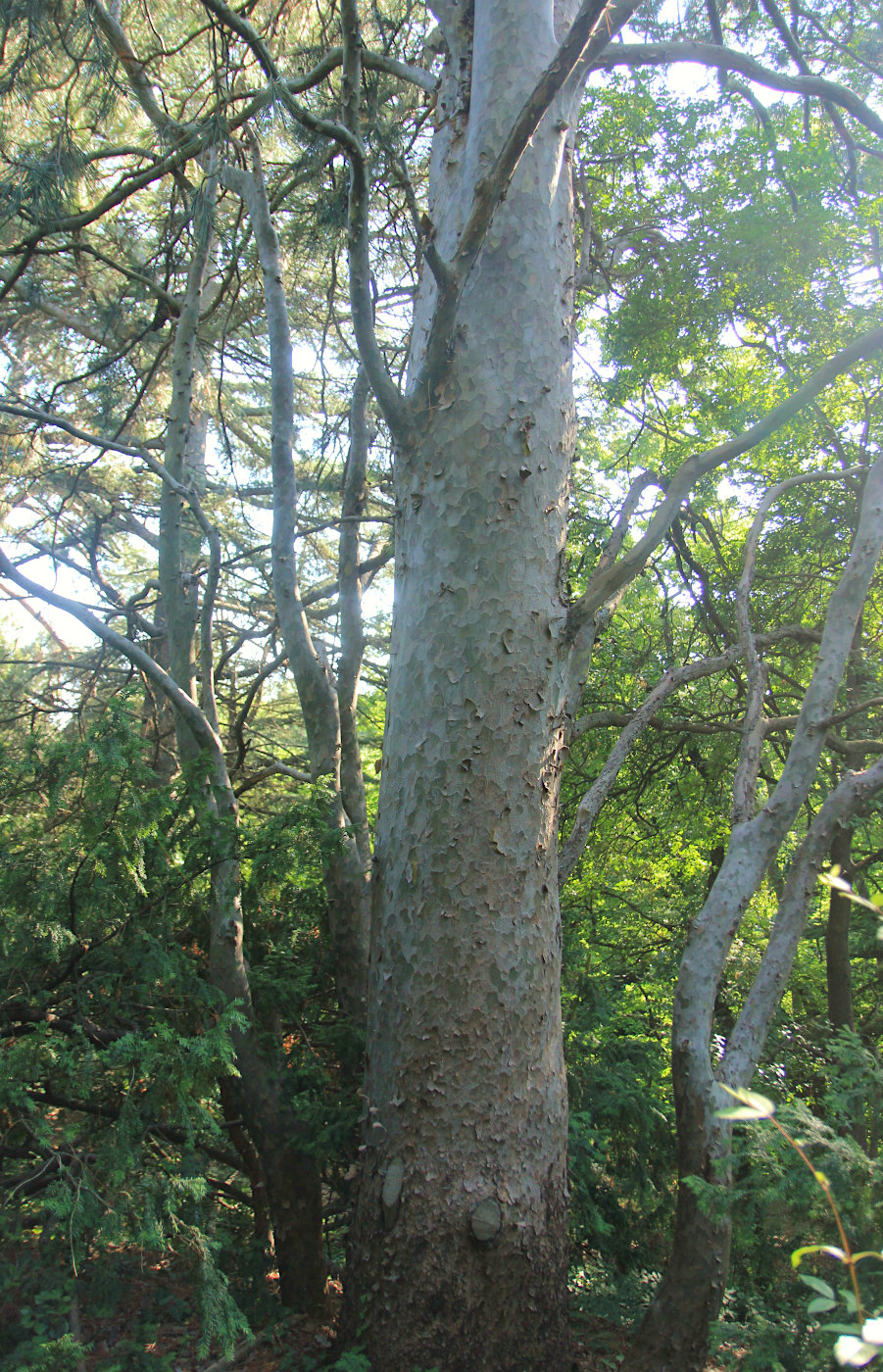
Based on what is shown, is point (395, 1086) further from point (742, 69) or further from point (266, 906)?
point (742, 69)

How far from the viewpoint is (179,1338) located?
3070 mm

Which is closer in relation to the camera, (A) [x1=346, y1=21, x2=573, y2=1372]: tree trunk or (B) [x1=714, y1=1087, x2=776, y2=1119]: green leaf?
(B) [x1=714, y1=1087, x2=776, y2=1119]: green leaf

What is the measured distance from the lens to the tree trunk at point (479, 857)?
7.83 ft

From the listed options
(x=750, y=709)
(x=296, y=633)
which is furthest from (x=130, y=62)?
(x=750, y=709)

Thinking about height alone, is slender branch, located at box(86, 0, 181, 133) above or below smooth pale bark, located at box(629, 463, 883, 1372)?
above

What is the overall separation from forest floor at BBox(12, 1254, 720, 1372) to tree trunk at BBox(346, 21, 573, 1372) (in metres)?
0.53

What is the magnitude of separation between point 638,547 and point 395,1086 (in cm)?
202

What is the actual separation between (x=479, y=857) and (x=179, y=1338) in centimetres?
224

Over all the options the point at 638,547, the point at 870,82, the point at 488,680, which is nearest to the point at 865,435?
the point at 870,82

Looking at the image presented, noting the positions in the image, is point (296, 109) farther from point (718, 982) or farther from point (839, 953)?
point (839, 953)

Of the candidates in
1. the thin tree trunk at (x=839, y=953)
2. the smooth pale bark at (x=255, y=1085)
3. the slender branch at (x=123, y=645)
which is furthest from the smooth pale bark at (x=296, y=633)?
the thin tree trunk at (x=839, y=953)

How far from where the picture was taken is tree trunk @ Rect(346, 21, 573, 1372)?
239cm

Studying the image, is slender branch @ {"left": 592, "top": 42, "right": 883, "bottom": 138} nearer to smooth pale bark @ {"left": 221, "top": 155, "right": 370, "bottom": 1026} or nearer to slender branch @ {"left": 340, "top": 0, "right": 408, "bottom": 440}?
slender branch @ {"left": 340, "top": 0, "right": 408, "bottom": 440}

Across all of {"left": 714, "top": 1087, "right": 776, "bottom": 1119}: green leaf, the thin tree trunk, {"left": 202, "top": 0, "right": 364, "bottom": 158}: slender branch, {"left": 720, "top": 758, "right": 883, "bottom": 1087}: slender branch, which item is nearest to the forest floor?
{"left": 720, "top": 758, "right": 883, "bottom": 1087}: slender branch
